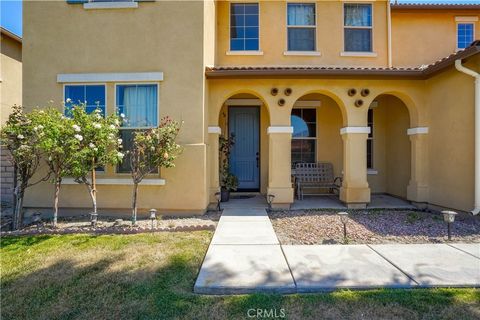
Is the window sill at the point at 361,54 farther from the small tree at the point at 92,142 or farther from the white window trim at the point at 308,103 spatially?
the small tree at the point at 92,142

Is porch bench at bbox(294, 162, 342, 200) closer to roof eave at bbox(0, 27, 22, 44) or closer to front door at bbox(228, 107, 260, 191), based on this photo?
front door at bbox(228, 107, 260, 191)

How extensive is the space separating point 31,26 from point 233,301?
8.81 meters

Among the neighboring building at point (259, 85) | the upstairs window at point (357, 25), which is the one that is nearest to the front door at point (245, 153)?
the neighboring building at point (259, 85)

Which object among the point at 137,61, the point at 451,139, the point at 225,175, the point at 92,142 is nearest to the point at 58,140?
the point at 92,142

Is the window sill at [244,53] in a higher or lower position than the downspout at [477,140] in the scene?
higher

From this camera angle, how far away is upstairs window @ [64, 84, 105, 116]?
25.4 feet

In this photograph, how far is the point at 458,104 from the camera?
7.32 m

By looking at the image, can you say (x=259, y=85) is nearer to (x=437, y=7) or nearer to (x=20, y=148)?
(x=20, y=148)

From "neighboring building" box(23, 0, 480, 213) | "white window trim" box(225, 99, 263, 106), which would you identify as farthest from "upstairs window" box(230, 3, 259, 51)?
"white window trim" box(225, 99, 263, 106)

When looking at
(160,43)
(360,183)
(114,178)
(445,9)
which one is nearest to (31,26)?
(160,43)

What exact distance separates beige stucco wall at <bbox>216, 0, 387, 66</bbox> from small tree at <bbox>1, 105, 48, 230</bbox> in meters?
6.01

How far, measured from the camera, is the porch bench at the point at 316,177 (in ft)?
32.1

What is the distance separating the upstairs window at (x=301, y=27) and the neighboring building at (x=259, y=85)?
0.04 meters

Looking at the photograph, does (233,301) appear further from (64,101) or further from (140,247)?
(64,101)
